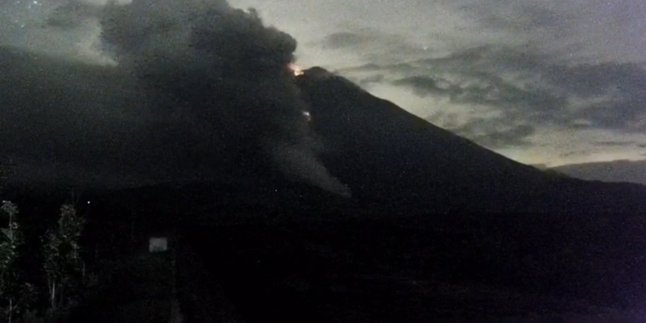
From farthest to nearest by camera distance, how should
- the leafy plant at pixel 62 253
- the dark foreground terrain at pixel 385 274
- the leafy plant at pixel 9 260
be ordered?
the dark foreground terrain at pixel 385 274 < the leafy plant at pixel 62 253 < the leafy plant at pixel 9 260

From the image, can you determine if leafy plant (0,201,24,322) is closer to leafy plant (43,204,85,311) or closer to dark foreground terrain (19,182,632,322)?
dark foreground terrain (19,182,632,322)

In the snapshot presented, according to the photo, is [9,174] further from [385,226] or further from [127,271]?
[385,226]

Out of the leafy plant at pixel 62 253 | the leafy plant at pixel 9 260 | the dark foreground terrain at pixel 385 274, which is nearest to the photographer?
the leafy plant at pixel 9 260

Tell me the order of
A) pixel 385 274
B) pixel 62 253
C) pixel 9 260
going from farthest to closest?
1. pixel 385 274
2. pixel 62 253
3. pixel 9 260

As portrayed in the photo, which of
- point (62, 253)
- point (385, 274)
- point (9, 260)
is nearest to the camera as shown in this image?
point (9, 260)

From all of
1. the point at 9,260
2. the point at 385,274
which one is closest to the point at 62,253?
the point at 9,260

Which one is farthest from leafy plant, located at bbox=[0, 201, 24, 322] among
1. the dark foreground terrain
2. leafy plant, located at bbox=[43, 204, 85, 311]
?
leafy plant, located at bbox=[43, 204, 85, 311]

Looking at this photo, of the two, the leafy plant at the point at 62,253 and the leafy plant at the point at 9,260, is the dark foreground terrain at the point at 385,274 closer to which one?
the leafy plant at the point at 62,253

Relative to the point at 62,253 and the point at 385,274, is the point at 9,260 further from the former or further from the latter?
the point at 385,274

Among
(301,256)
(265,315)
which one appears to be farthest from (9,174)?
(301,256)

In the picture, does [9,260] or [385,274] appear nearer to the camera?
[9,260]

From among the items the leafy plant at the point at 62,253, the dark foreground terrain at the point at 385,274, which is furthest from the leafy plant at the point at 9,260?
the leafy plant at the point at 62,253

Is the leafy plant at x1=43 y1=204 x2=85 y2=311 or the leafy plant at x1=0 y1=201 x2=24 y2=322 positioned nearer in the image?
the leafy plant at x1=0 y1=201 x2=24 y2=322
